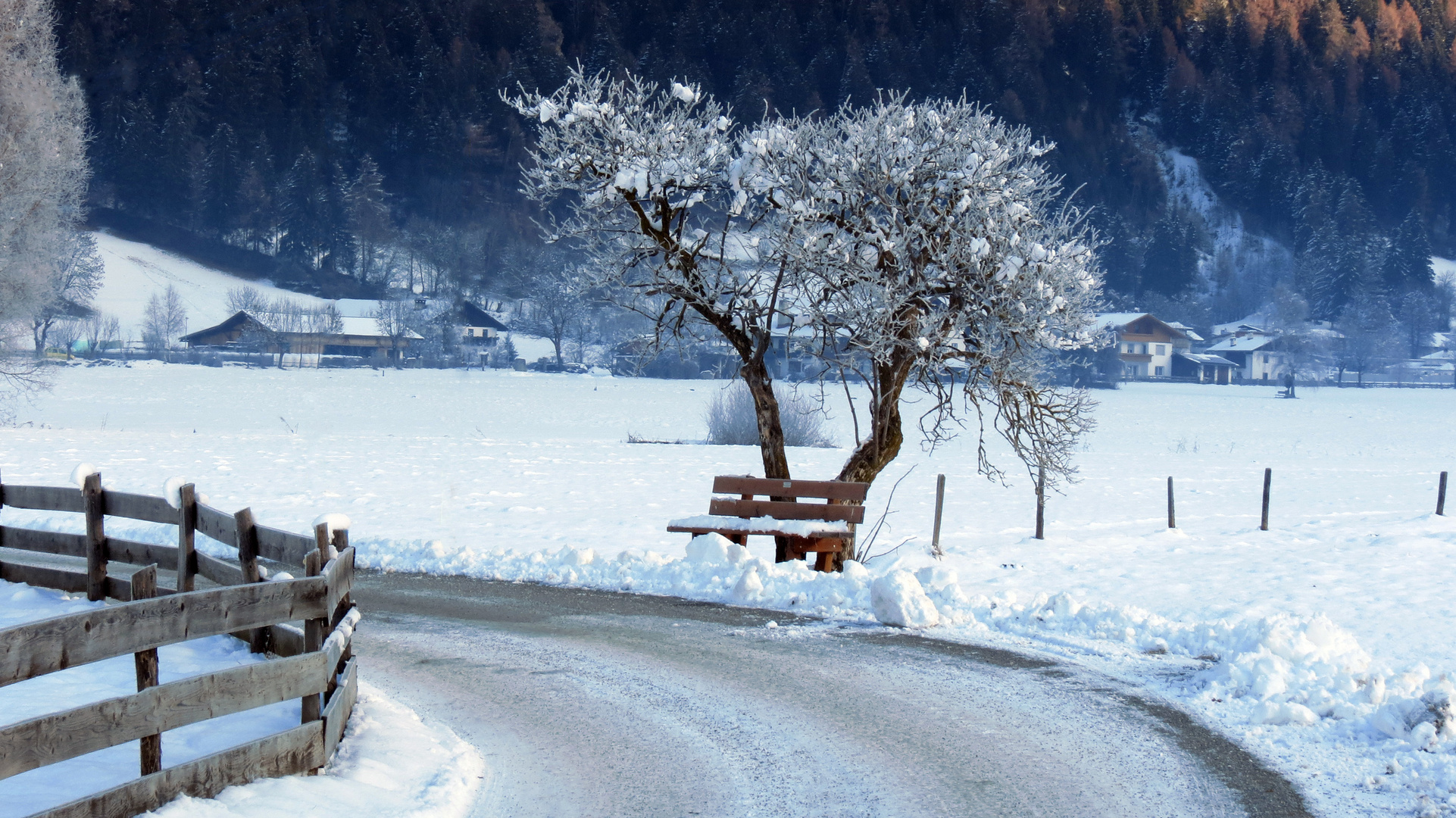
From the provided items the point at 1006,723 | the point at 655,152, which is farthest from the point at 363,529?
the point at 1006,723

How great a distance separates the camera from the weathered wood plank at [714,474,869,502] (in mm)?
14305

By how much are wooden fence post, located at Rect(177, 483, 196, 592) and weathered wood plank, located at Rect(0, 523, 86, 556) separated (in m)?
2.60

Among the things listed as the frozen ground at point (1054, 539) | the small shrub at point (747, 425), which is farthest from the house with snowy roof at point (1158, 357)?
the small shrub at point (747, 425)

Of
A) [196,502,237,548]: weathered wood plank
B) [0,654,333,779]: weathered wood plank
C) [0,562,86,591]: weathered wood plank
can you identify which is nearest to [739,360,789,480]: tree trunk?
[196,502,237,548]: weathered wood plank

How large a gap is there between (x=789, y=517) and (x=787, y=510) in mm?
93

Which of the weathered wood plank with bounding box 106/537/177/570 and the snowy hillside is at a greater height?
the snowy hillside

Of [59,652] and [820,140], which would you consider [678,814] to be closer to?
[59,652]

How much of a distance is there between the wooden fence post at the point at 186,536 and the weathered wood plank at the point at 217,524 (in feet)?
0.17

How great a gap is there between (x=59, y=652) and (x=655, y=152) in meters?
11.0

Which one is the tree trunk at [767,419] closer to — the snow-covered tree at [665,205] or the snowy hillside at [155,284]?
the snow-covered tree at [665,205]

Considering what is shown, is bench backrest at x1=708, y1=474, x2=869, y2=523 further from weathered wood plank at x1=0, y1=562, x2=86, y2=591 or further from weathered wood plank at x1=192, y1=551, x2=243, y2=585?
weathered wood plank at x1=0, y1=562, x2=86, y2=591

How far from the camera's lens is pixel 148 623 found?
17.0ft

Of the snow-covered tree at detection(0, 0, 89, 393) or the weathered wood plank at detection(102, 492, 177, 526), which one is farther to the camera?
the snow-covered tree at detection(0, 0, 89, 393)

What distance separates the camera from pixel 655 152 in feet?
48.1
